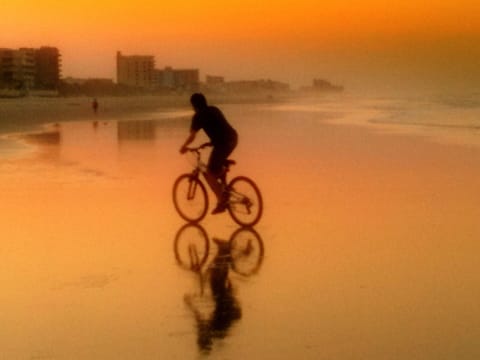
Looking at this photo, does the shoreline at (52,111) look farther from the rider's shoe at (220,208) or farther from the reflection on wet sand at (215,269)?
the reflection on wet sand at (215,269)

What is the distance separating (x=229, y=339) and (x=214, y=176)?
Answer: 5985mm

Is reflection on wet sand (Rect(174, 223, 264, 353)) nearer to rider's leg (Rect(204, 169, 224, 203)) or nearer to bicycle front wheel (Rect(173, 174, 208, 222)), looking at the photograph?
bicycle front wheel (Rect(173, 174, 208, 222))

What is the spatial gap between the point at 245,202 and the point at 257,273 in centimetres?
318

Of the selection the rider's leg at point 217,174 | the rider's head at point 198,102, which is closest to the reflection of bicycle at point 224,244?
the rider's leg at point 217,174

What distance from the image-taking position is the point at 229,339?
6.85 m

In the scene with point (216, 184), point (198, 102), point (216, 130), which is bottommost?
point (216, 184)

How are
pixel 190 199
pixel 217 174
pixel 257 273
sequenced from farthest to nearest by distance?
pixel 190 199 < pixel 217 174 < pixel 257 273

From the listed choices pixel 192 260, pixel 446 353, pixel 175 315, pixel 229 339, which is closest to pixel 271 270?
pixel 192 260

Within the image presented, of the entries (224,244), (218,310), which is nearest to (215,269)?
(224,244)

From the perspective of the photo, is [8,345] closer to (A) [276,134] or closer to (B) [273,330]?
(B) [273,330]

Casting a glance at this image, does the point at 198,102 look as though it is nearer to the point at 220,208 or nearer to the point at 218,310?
the point at 220,208

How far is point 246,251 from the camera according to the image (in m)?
10.6

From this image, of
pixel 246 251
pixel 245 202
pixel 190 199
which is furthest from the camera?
pixel 190 199

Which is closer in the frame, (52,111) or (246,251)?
(246,251)
